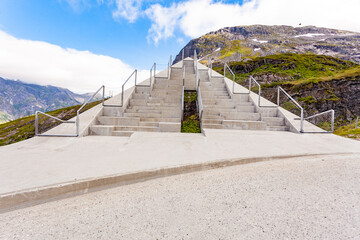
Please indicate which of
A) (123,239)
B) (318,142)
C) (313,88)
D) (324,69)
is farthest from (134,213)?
(324,69)

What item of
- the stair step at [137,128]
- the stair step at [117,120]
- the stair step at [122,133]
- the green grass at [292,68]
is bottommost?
the stair step at [122,133]

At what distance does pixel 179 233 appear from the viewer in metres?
1.68

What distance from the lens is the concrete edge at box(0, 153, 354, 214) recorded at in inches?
86.3

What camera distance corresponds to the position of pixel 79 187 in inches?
98.3

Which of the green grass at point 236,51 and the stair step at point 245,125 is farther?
the green grass at point 236,51

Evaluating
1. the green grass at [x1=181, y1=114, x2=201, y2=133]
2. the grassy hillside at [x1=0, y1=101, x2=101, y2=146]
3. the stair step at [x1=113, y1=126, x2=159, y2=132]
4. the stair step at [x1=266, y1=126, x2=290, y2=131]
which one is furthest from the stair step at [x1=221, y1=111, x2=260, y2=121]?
the grassy hillside at [x1=0, y1=101, x2=101, y2=146]

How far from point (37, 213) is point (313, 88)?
88.1 ft

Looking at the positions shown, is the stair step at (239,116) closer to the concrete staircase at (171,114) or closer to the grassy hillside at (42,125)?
the concrete staircase at (171,114)

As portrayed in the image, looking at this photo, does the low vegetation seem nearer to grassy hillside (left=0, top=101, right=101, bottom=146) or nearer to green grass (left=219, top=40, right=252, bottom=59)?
grassy hillside (left=0, top=101, right=101, bottom=146)

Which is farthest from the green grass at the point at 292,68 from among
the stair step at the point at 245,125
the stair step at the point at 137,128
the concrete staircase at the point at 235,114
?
the stair step at the point at 137,128

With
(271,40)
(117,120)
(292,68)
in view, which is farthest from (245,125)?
(271,40)

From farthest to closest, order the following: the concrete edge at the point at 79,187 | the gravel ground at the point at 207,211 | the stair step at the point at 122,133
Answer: the stair step at the point at 122,133 < the concrete edge at the point at 79,187 < the gravel ground at the point at 207,211

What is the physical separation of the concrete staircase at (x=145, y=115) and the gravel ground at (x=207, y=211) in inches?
138

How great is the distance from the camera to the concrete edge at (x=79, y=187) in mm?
2191
